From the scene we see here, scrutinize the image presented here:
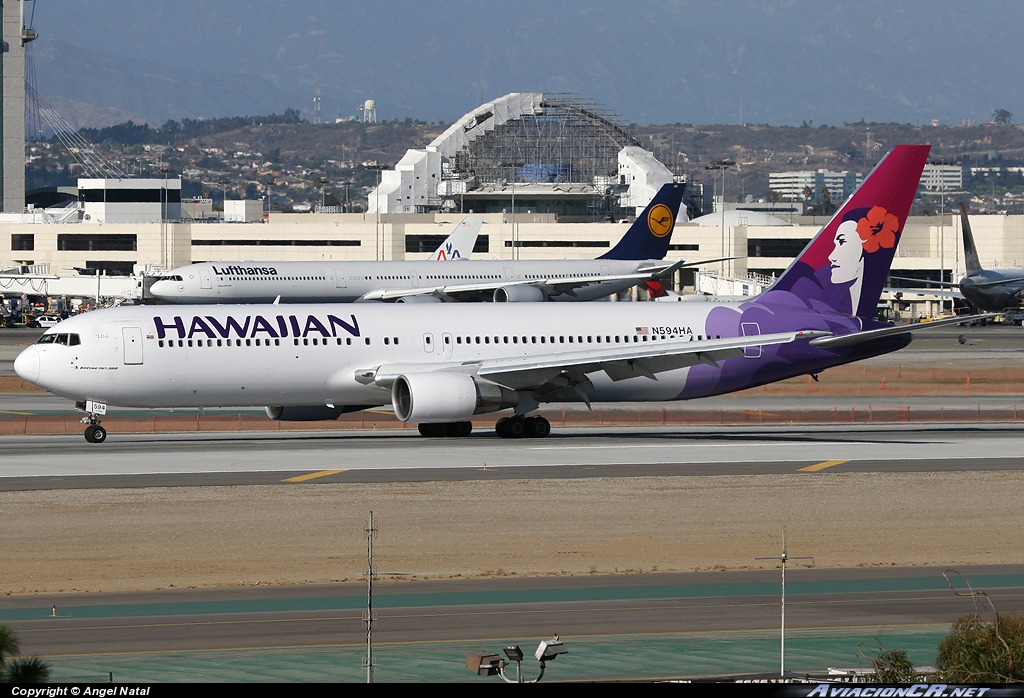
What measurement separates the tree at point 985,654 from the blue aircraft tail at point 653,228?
288 ft

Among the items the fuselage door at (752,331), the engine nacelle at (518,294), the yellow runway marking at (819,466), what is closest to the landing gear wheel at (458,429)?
the fuselage door at (752,331)

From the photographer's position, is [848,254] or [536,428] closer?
[536,428]

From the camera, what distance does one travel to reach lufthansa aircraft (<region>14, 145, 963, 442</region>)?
44.1 meters

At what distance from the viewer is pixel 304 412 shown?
46906 mm

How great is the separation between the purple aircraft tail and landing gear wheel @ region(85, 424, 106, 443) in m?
22.1

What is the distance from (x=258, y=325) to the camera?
149 ft

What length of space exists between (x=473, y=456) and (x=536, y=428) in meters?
5.42

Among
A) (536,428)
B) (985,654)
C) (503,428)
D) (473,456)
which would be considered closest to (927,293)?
(536,428)

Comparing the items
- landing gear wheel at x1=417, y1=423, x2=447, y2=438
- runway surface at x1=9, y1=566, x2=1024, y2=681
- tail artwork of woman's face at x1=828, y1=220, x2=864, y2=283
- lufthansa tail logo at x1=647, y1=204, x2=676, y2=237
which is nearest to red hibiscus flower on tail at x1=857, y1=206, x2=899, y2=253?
tail artwork of woman's face at x1=828, y1=220, x2=864, y2=283

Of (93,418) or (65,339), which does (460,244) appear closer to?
(93,418)

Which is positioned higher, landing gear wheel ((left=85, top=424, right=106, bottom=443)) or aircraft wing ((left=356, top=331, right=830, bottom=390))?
aircraft wing ((left=356, top=331, right=830, bottom=390))

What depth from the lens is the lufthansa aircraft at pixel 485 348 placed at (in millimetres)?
44125

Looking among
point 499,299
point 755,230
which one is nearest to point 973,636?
point 499,299

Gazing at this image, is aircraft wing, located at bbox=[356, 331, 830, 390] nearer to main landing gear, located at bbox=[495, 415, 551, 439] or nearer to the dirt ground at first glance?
main landing gear, located at bbox=[495, 415, 551, 439]
